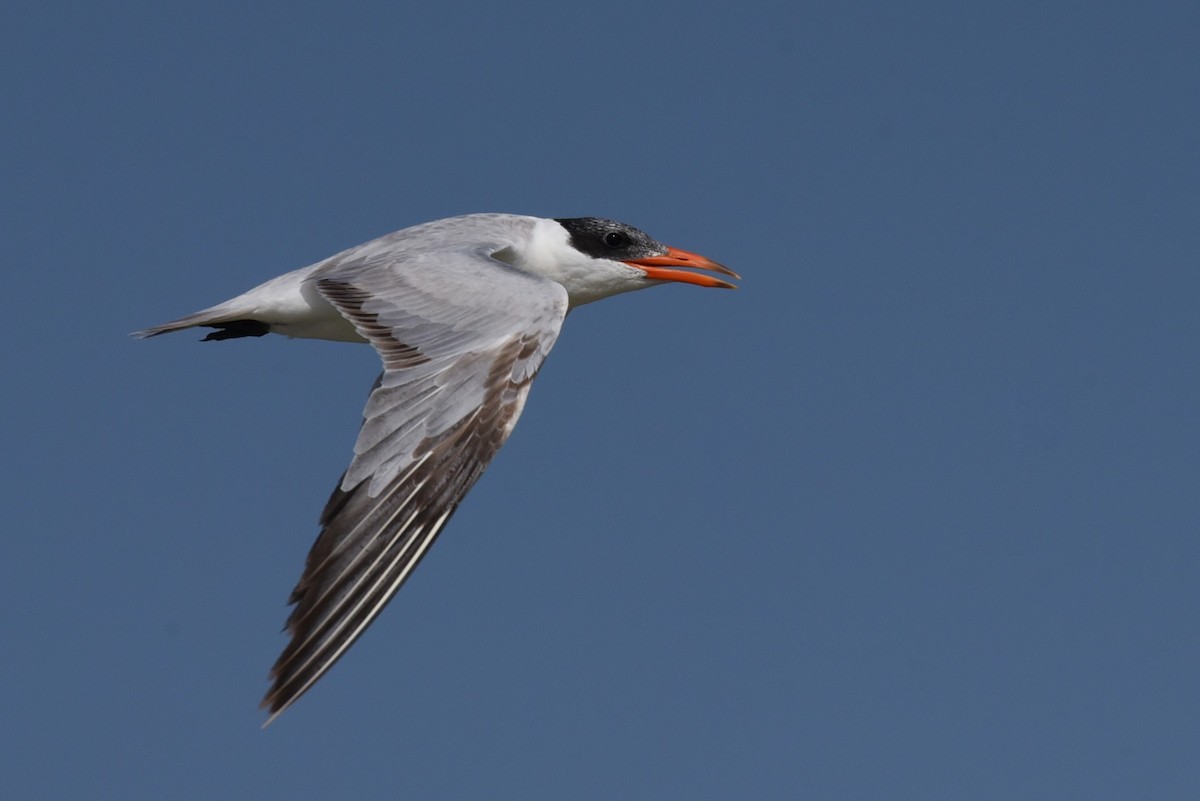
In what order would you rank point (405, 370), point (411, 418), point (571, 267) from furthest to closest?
point (571, 267)
point (405, 370)
point (411, 418)

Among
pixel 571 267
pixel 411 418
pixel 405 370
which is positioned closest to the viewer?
pixel 411 418

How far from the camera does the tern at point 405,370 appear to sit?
9.25m

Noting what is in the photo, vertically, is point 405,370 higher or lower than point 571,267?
lower

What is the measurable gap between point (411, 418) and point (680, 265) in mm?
5073

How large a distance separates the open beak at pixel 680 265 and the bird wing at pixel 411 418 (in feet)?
8.98

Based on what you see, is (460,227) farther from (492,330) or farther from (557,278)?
(492,330)

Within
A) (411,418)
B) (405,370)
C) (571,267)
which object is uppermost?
(571,267)

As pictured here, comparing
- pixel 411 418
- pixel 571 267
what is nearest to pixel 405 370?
pixel 411 418

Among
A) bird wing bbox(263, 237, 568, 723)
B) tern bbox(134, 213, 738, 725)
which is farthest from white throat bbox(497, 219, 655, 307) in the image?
bird wing bbox(263, 237, 568, 723)

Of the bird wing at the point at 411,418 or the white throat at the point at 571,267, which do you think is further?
the white throat at the point at 571,267

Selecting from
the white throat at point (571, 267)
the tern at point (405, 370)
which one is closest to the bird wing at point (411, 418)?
the tern at point (405, 370)

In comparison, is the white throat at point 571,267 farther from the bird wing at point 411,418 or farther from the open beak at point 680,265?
the bird wing at point 411,418

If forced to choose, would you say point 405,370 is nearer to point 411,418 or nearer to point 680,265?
point 411,418

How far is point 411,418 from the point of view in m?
10.1
